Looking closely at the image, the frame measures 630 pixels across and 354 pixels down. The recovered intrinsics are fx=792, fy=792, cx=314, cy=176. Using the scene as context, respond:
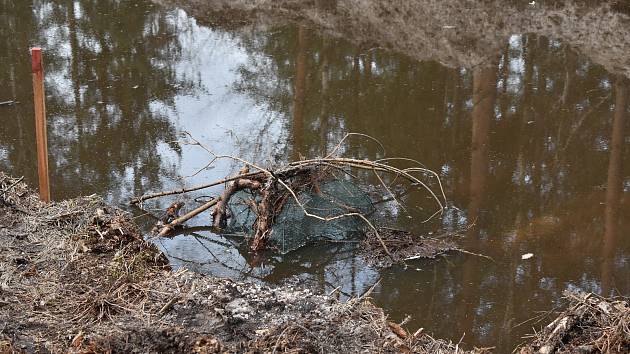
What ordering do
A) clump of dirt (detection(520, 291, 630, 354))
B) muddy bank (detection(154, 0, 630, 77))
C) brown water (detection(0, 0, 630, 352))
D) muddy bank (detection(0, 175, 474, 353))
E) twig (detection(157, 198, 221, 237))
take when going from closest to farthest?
clump of dirt (detection(520, 291, 630, 354)), muddy bank (detection(0, 175, 474, 353)), brown water (detection(0, 0, 630, 352)), twig (detection(157, 198, 221, 237)), muddy bank (detection(154, 0, 630, 77))

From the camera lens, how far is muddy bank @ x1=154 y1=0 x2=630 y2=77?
13.3 metres

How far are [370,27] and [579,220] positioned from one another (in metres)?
7.40

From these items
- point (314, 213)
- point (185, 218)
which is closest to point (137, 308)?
point (185, 218)

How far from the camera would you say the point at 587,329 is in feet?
18.0

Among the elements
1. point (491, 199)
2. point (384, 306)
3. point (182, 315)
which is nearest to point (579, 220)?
point (491, 199)

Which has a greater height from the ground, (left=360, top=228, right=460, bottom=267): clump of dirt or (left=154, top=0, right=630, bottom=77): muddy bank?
(left=154, top=0, right=630, bottom=77): muddy bank

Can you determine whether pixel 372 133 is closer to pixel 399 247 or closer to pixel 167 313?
pixel 399 247

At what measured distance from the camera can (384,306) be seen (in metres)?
6.87

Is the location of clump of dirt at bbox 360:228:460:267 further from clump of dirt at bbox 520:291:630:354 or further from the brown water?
clump of dirt at bbox 520:291:630:354

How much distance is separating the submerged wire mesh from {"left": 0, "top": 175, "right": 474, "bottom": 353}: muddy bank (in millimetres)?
793

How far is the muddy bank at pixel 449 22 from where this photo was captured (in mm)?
13336

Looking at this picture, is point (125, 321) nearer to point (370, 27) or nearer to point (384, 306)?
point (384, 306)

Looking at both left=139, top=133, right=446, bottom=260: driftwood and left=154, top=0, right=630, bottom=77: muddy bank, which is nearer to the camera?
left=139, top=133, right=446, bottom=260: driftwood

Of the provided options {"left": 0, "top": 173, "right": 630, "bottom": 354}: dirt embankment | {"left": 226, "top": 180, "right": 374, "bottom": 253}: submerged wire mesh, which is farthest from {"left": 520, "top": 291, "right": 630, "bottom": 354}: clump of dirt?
{"left": 226, "top": 180, "right": 374, "bottom": 253}: submerged wire mesh
